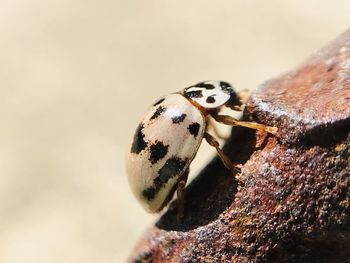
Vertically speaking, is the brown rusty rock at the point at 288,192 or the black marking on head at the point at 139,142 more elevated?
the brown rusty rock at the point at 288,192

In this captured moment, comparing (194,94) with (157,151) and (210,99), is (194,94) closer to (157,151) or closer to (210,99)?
(210,99)

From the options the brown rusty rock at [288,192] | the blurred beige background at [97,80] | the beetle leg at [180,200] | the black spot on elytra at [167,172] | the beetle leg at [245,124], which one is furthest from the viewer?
the blurred beige background at [97,80]

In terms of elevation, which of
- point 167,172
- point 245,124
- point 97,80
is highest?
point 245,124

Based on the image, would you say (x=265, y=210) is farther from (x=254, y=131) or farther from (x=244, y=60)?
(x=244, y=60)

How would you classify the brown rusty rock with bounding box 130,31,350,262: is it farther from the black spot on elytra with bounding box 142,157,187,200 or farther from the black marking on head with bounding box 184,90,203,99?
the black marking on head with bounding box 184,90,203,99

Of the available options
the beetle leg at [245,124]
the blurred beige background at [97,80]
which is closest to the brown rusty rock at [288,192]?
the beetle leg at [245,124]

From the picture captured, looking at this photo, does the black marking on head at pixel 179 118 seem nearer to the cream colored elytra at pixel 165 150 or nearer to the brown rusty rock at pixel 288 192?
the cream colored elytra at pixel 165 150

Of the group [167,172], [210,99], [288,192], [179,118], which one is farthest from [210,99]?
[288,192]

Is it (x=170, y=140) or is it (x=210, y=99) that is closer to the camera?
(x=170, y=140)

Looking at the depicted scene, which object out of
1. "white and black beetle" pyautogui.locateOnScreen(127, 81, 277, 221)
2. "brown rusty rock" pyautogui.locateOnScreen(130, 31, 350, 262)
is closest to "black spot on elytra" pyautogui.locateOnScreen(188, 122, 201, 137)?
"white and black beetle" pyautogui.locateOnScreen(127, 81, 277, 221)
